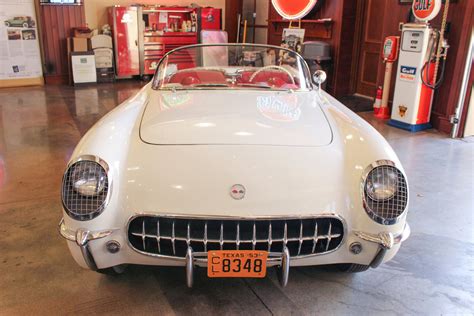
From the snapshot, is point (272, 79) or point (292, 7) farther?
point (292, 7)

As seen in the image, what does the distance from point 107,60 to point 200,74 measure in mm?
5821

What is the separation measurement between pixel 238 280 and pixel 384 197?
0.83 metres

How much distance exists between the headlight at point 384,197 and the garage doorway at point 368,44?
5250mm

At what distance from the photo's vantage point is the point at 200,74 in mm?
2883

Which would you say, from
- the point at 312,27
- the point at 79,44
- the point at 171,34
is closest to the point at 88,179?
the point at 312,27

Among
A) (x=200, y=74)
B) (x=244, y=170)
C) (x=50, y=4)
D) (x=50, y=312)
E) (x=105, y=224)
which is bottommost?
(x=50, y=312)

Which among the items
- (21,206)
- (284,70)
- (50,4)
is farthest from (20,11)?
(284,70)

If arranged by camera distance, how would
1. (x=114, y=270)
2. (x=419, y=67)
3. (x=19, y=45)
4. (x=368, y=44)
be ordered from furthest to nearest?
(x=19, y=45), (x=368, y=44), (x=419, y=67), (x=114, y=270)

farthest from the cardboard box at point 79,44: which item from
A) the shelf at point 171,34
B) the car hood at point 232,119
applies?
the car hood at point 232,119

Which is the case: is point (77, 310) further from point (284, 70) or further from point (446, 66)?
point (446, 66)

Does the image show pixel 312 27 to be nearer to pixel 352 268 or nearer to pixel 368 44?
pixel 368 44

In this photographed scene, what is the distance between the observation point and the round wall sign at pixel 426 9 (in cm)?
471

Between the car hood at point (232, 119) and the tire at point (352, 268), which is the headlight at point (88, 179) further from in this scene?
the tire at point (352, 268)

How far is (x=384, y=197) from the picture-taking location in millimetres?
1743
